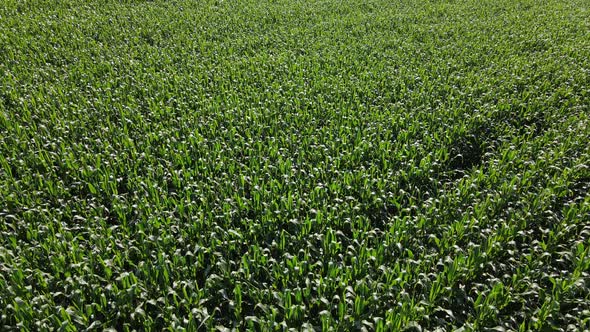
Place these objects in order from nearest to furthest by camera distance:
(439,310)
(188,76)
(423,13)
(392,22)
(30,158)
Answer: (439,310) → (30,158) → (188,76) → (392,22) → (423,13)

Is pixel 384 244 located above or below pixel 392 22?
below

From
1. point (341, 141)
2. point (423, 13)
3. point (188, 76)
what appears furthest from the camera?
point (423, 13)

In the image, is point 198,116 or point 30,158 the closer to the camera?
point 30,158

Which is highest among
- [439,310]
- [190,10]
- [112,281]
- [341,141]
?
[190,10]

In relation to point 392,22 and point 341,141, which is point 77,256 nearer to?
point 341,141

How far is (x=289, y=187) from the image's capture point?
15.8 ft

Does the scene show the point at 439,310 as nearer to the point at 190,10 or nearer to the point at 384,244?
the point at 384,244

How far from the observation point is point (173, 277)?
3.62 m

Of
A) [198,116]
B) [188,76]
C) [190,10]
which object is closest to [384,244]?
[198,116]

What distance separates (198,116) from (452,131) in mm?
3937

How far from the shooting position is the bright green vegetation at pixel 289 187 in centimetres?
344

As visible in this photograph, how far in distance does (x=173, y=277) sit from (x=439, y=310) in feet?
7.54

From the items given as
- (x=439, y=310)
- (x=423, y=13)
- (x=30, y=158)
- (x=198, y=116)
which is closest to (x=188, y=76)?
(x=198, y=116)

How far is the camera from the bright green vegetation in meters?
3.44
